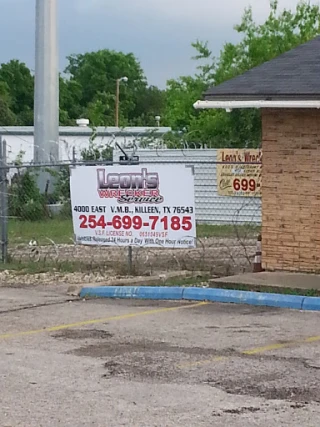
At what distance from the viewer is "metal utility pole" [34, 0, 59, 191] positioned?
30.6 m

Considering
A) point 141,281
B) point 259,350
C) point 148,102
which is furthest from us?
point 148,102

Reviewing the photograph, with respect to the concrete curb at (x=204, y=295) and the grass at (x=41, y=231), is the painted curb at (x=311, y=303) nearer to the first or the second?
the concrete curb at (x=204, y=295)

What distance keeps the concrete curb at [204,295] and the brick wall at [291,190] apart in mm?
1631

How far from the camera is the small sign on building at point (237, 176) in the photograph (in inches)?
946

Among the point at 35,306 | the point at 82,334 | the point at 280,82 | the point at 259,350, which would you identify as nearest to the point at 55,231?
the point at 35,306

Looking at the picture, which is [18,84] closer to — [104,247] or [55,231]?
[55,231]

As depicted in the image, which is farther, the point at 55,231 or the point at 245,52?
the point at 245,52

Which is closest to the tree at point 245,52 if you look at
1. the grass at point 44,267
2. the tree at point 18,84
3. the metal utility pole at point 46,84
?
the metal utility pole at point 46,84

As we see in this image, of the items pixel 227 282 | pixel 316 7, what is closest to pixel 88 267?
pixel 227 282

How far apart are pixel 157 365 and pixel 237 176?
16.0 m

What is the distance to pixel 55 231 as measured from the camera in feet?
76.6

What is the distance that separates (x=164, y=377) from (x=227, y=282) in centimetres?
508

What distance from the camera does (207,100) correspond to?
13898 mm

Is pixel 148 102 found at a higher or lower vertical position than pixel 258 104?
higher
